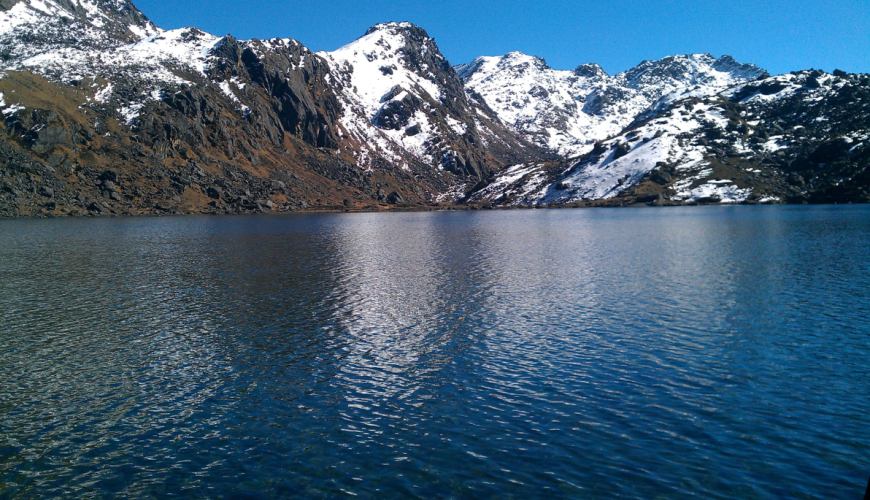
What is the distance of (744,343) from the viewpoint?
3316 cm

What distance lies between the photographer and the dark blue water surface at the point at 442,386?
18344mm

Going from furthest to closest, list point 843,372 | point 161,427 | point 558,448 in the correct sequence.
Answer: point 843,372 < point 161,427 < point 558,448

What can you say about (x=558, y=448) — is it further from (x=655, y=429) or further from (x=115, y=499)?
(x=115, y=499)

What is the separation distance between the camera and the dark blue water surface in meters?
18.3

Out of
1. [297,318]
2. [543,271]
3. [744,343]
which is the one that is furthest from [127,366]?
[543,271]

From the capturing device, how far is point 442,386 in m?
27.4

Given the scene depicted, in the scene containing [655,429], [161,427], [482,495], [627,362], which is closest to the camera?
[482,495]

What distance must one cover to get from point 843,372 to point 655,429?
46.5ft

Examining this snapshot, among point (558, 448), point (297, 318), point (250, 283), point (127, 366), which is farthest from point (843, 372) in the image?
point (250, 283)

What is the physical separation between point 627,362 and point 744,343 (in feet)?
31.0

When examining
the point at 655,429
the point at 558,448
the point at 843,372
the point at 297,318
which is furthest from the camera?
the point at 297,318

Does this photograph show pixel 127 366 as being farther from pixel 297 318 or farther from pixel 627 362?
pixel 627 362

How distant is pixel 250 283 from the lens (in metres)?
59.3

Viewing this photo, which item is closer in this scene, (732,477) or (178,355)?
(732,477)
